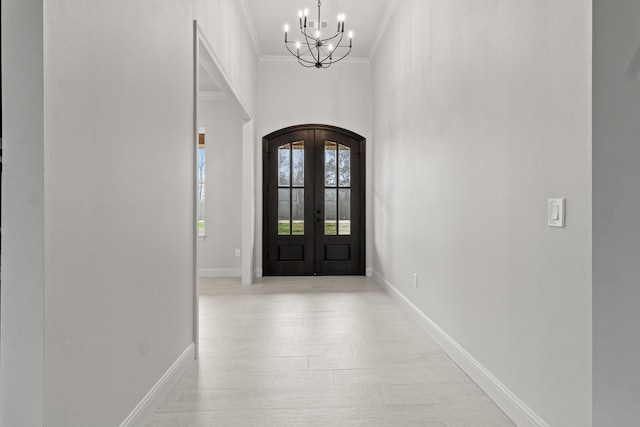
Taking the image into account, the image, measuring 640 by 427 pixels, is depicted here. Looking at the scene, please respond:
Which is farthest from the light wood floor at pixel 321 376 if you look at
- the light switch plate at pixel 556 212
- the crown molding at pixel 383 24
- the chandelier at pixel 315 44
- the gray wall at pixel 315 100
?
the crown molding at pixel 383 24

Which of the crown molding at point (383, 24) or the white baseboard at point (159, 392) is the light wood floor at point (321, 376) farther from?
the crown molding at point (383, 24)

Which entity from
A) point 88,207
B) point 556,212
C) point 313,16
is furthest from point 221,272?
point 556,212

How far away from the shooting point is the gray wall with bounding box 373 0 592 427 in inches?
59.9

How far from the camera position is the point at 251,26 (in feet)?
16.5

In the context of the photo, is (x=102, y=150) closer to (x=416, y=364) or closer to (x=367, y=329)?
(x=416, y=364)

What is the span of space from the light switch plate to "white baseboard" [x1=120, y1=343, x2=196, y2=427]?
1.96 metres

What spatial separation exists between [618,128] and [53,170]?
1.48 m

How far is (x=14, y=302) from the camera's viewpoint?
120 cm

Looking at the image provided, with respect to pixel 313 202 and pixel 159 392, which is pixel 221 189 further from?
pixel 159 392

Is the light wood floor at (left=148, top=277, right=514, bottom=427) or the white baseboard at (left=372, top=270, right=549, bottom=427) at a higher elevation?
the white baseboard at (left=372, top=270, right=549, bottom=427)

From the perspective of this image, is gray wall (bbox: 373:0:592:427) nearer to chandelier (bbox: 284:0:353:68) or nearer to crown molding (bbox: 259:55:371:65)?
chandelier (bbox: 284:0:353:68)

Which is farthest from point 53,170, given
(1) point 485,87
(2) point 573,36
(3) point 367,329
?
(3) point 367,329

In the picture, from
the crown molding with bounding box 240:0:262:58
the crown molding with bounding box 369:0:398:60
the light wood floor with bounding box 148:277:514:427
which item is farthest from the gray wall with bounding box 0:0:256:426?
the crown molding with bounding box 369:0:398:60

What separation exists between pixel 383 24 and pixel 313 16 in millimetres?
881
